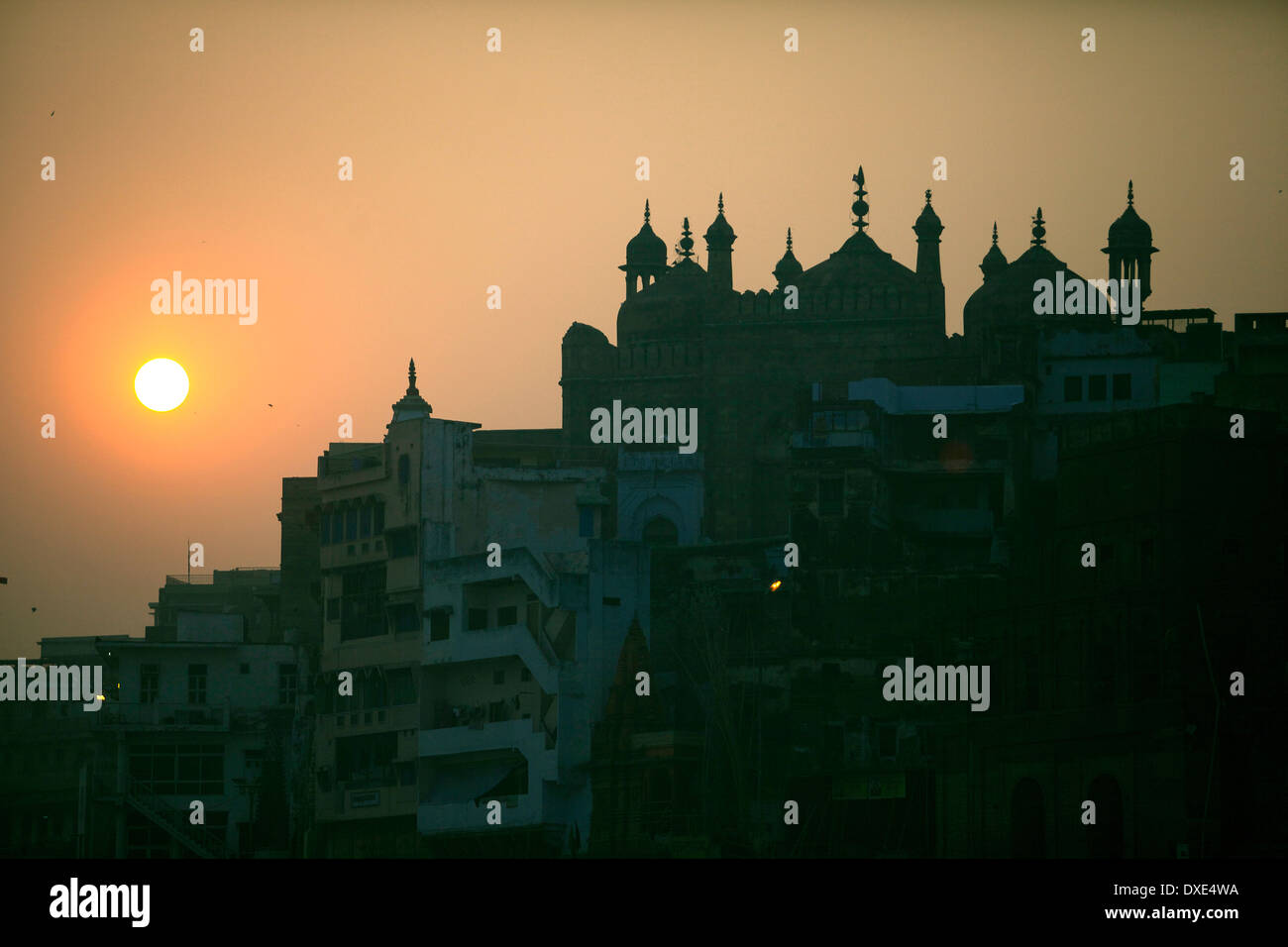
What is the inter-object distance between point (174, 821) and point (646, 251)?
25.6m

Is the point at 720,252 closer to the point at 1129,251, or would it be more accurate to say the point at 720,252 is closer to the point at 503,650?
the point at 1129,251

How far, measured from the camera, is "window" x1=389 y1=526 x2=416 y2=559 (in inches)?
2135

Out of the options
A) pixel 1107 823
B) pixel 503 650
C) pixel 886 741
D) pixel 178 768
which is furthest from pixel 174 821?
pixel 1107 823

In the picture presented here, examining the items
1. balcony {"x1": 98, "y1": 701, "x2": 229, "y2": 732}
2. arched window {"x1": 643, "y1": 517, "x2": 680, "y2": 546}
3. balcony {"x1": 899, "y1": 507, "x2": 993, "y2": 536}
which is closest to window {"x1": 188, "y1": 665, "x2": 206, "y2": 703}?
balcony {"x1": 98, "y1": 701, "x2": 229, "y2": 732}

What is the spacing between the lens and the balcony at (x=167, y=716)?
54.8 m

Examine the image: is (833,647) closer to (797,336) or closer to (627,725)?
(627,725)

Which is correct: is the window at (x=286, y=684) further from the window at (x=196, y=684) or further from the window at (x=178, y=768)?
the window at (x=178, y=768)

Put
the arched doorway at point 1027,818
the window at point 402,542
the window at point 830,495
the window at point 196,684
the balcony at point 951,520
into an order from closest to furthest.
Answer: the arched doorway at point 1027,818, the window at point 402,542, the window at point 830,495, the window at point 196,684, the balcony at point 951,520

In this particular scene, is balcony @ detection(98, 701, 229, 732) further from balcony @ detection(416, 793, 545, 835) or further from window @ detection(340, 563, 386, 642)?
balcony @ detection(416, 793, 545, 835)

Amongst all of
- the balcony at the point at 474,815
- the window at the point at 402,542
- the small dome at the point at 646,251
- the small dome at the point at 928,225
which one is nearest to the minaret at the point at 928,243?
the small dome at the point at 928,225

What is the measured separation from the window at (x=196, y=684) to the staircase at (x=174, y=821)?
7.78 feet

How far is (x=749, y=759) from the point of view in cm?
5009

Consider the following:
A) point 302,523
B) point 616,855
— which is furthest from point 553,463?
point 616,855
